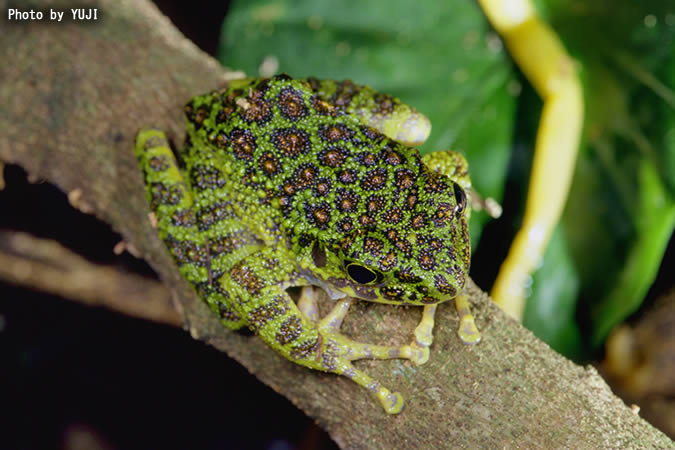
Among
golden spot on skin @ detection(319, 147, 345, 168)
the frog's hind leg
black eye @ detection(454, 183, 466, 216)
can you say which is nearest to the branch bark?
the frog's hind leg

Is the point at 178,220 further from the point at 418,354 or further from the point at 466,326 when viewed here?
the point at 466,326

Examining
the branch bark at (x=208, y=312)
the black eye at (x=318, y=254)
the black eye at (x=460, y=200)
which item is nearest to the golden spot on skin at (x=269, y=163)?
the black eye at (x=318, y=254)

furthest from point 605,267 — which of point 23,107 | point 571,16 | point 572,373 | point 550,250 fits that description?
point 23,107

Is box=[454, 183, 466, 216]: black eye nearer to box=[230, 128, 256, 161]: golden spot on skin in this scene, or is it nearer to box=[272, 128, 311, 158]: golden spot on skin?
box=[272, 128, 311, 158]: golden spot on skin

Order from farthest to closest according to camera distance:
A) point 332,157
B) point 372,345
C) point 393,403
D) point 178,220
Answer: point 178,220
point 332,157
point 372,345
point 393,403

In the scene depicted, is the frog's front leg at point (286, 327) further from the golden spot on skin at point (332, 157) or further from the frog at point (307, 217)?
the golden spot on skin at point (332, 157)

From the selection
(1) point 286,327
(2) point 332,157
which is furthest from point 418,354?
(2) point 332,157
